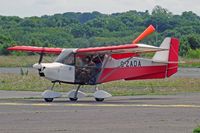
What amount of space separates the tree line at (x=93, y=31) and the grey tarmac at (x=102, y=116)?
2281 inches

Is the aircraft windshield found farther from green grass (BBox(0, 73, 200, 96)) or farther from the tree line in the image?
the tree line

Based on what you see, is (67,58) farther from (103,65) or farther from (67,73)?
(103,65)

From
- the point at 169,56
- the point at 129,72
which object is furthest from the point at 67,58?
the point at 169,56

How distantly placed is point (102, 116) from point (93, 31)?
3522 inches

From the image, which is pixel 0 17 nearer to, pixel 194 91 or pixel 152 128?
pixel 194 91

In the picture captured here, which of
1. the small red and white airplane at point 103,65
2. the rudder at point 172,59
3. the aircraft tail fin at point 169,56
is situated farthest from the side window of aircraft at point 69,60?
the rudder at point 172,59

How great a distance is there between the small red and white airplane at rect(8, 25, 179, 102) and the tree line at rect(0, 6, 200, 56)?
2101 inches

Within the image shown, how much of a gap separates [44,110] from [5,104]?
2.67m

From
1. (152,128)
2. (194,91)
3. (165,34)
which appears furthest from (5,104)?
(165,34)

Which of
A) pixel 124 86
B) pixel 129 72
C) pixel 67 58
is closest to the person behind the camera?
pixel 67 58

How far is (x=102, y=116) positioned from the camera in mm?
20188

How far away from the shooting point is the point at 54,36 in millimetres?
102688

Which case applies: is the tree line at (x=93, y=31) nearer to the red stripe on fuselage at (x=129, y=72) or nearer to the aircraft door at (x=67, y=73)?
the red stripe on fuselage at (x=129, y=72)

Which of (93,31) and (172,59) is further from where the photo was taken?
(93,31)
